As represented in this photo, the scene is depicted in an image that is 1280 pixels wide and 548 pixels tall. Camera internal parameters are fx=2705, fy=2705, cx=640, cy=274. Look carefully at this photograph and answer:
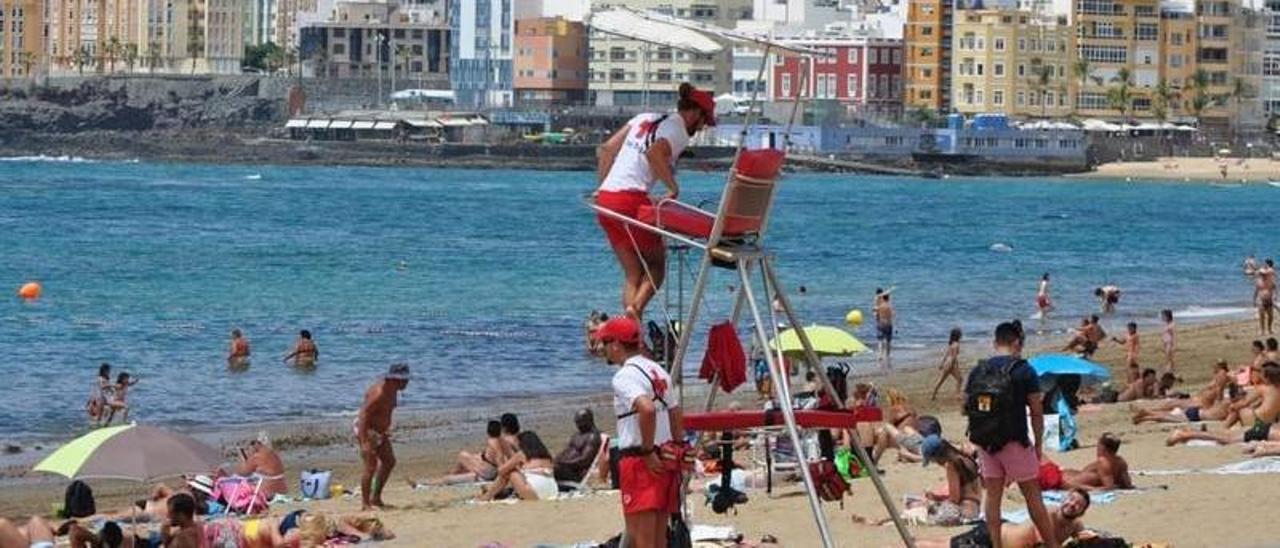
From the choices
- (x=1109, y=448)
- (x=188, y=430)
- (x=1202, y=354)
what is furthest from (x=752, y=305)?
(x=1202, y=354)

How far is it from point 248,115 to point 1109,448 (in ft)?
600

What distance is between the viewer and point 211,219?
89.6m

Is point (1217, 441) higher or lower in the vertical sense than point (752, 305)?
lower

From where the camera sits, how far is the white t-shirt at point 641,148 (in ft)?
37.3

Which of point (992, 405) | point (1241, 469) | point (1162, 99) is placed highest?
point (1162, 99)

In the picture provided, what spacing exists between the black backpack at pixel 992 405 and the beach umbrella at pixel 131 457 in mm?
5636

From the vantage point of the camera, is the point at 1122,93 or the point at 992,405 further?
the point at 1122,93

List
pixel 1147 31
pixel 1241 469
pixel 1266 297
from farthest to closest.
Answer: pixel 1147 31 < pixel 1266 297 < pixel 1241 469

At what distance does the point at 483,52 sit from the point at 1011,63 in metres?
40.5

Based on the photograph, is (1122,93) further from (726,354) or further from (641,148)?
(726,354)

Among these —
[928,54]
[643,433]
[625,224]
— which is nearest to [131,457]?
[625,224]

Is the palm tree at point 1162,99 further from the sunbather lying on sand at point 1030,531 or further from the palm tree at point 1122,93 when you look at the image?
Result: the sunbather lying on sand at point 1030,531

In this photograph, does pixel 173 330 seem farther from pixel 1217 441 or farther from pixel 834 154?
pixel 834 154

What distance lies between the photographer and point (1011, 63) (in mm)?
154625
